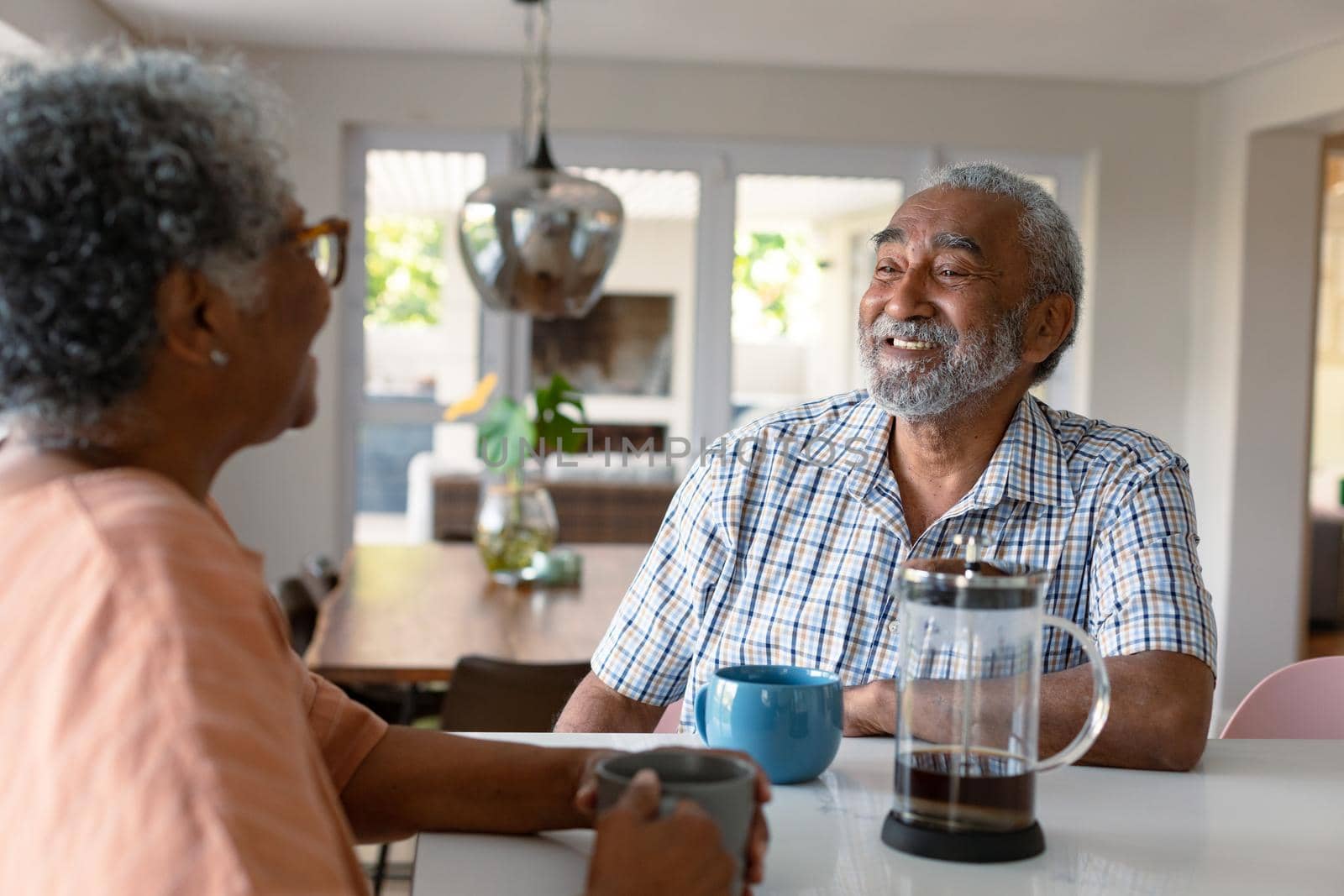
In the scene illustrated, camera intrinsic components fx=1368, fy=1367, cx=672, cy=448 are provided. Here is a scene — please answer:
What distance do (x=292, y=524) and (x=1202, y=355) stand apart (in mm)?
3827

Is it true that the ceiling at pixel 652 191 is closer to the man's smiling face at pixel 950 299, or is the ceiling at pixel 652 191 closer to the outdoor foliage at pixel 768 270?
the outdoor foliage at pixel 768 270

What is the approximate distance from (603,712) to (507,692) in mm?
724

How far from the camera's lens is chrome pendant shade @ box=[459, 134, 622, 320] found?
3059 millimetres

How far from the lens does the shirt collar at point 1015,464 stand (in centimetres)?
165

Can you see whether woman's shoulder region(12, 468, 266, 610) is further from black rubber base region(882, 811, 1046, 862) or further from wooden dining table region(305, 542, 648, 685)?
wooden dining table region(305, 542, 648, 685)

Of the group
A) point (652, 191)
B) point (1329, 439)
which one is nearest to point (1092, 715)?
point (652, 191)

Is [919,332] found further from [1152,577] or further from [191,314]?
[191,314]

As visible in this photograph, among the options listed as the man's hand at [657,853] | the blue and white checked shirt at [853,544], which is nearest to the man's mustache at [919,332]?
the blue and white checked shirt at [853,544]

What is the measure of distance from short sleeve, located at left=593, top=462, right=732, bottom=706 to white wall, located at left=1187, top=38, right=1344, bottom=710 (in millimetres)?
4336

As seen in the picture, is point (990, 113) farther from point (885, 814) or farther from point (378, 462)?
point (885, 814)

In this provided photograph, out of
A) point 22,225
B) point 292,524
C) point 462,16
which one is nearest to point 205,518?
point 22,225

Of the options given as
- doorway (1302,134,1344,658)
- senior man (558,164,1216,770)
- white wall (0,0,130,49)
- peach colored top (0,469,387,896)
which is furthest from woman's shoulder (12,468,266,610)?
doorway (1302,134,1344,658)

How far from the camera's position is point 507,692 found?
95.0 inches

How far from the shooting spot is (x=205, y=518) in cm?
74
